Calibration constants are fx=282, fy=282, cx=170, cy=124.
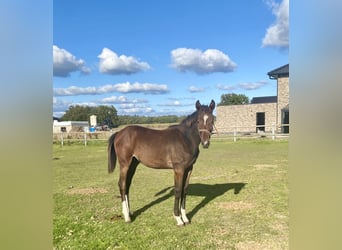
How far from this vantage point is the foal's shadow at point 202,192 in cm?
509

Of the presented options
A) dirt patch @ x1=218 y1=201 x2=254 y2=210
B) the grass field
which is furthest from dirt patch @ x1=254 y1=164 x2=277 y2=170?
dirt patch @ x1=218 y1=201 x2=254 y2=210

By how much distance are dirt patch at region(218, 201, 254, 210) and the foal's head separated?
68.1 inches

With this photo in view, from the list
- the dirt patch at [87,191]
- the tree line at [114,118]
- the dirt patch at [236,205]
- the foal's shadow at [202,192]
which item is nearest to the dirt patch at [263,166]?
the foal's shadow at [202,192]

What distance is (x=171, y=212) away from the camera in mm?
4883

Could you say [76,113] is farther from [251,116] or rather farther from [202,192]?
[251,116]

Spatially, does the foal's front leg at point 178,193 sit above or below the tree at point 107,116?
below

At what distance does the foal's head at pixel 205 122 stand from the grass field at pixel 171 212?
130cm

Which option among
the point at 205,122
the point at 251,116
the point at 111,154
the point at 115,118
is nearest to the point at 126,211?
the point at 111,154

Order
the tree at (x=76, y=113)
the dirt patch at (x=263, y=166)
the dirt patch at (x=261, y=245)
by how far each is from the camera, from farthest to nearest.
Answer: the dirt patch at (x=263, y=166)
the tree at (x=76, y=113)
the dirt patch at (x=261, y=245)

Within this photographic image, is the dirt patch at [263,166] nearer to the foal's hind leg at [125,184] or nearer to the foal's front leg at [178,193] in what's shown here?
the foal's front leg at [178,193]
